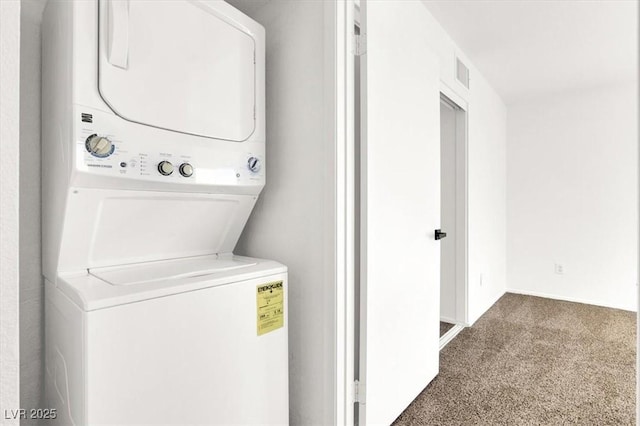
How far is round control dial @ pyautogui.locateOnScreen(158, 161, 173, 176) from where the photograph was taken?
1.14m

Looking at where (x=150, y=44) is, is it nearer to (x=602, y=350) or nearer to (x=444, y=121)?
(x=444, y=121)

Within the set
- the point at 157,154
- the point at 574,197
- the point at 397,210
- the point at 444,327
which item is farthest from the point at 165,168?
the point at 574,197

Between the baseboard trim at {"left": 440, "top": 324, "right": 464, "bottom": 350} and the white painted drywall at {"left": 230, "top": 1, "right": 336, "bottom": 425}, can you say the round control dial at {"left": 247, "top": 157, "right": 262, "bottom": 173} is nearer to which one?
the white painted drywall at {"left": 230, "top": 1, "right": 336, "bottom": 425}

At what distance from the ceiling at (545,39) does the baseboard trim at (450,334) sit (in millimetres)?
2271

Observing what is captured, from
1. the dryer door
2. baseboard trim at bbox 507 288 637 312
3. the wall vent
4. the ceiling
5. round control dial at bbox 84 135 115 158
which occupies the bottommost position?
baseboard trim at bbox 507 288 637 312

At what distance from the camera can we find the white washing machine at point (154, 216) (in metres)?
0.98

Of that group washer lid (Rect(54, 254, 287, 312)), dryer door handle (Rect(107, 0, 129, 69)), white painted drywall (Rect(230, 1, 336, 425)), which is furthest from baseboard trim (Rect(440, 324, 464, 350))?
dryer door handle (Rect(107, 0, 129, 69))

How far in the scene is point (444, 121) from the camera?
3.08 meters

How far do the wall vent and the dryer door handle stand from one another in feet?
7.94

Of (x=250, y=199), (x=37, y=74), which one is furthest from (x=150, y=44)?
(x=250, y=199)

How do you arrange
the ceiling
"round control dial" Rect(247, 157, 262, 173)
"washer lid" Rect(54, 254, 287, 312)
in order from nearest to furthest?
1. "washer lid" Rect(54, 254, 287, 312)
2. "round control dial" Rect(247, 157, 262, 173)
3. the ceiling

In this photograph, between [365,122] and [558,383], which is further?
[558,383]
